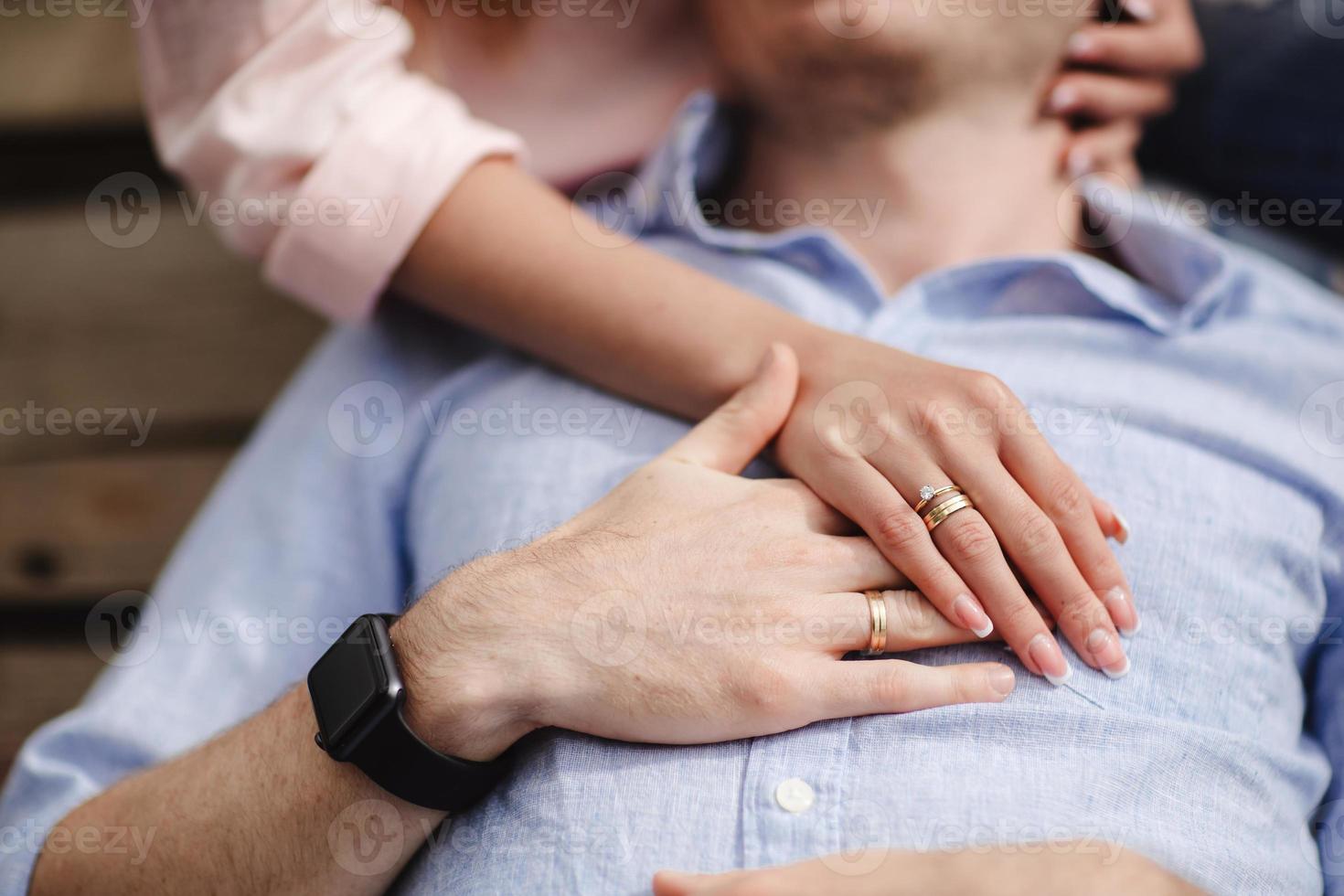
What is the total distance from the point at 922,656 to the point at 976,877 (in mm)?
183

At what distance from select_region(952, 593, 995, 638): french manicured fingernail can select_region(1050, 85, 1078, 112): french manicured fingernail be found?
0.60m

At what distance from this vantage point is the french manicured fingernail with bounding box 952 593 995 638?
628mm

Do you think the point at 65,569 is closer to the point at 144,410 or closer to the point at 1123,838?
the point at 144,410

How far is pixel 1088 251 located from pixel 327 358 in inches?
31.9

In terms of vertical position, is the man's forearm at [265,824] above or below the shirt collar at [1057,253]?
below

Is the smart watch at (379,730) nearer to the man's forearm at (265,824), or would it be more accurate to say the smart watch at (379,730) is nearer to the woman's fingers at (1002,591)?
the man's forearm at (265,824)

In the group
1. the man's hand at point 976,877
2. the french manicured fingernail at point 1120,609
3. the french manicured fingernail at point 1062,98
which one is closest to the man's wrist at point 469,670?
Answer: the man's hand at point 976,877

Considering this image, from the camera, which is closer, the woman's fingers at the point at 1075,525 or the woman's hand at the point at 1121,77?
the woman's fingers at the point at 1075,525

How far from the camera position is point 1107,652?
64cm

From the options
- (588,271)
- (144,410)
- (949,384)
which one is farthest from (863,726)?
(144,410)

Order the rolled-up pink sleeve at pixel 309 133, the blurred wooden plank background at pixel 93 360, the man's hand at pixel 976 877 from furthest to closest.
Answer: the blurred wooden plank background at pixel 93 360
the rolled-up pink sleeve at pixel 309 133
the man's hand at pixel 976 877

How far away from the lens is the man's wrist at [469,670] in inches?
23.8

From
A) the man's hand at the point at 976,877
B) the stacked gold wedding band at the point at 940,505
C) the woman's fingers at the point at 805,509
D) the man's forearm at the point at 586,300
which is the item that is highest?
the man's forearm at the point at 586,300

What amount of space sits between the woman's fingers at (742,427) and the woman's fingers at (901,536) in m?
0.07
